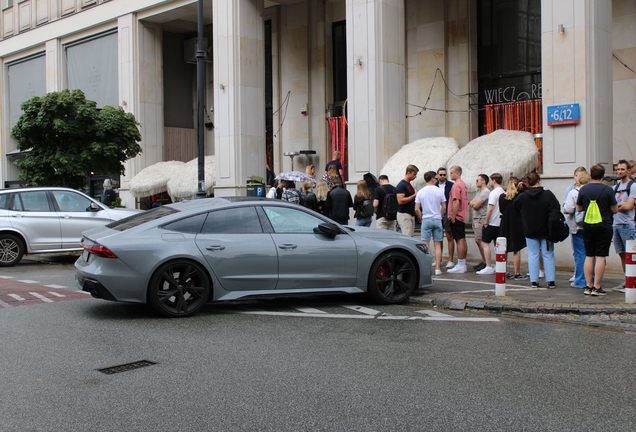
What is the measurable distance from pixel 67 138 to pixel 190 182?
4331 mm

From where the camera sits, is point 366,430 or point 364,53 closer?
point 366,430

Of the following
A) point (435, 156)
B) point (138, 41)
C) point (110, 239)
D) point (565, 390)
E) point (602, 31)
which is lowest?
point (565, 390)

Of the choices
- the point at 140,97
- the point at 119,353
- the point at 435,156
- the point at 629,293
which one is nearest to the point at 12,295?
the point at 119,353

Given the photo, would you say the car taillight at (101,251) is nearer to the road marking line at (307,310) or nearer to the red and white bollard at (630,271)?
the road marking line at (307,310)

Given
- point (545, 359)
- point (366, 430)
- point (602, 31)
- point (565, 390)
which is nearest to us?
point (366, 430)

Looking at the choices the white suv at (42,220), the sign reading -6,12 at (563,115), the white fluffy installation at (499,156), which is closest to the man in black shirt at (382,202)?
the white fluffy installation at (499,156)

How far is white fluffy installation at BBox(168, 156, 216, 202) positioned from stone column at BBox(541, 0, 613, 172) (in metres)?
11.7

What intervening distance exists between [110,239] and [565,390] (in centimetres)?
546

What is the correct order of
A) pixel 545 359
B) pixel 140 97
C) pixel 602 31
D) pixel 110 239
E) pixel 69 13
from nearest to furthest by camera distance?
1. pixel 545 359
2. pixel 110 239
3. pixel 602 31
4. pixel 140 97
5. pixel 69 13

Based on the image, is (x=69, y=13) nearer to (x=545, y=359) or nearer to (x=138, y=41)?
(x=138, y=41)

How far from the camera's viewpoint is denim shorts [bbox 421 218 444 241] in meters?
12.8

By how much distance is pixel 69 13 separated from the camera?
Result: 29297 millimetres

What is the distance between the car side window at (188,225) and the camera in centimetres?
874

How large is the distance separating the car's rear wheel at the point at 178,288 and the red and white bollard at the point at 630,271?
5374mm
